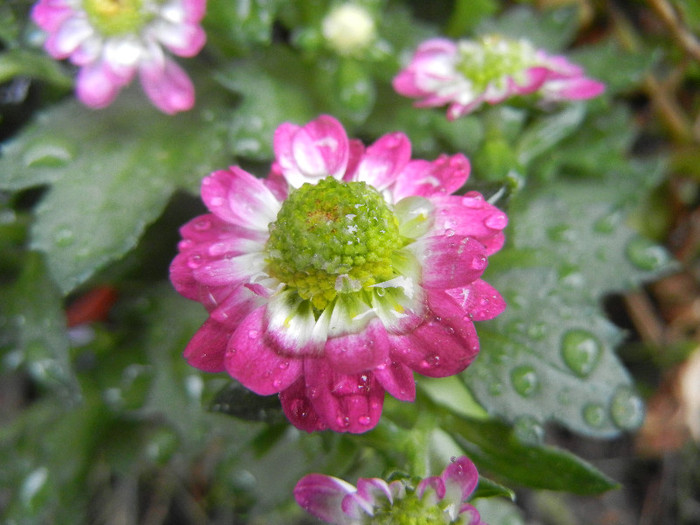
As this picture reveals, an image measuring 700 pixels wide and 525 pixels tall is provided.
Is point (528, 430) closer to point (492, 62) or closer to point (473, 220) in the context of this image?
point (473, 220)

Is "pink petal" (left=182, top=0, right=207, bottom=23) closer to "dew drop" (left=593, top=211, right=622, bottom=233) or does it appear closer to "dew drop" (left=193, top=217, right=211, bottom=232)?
"dew drop" (left=193, top=217, right=211, bottom=232)

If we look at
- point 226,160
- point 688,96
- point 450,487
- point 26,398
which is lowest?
point 26,398

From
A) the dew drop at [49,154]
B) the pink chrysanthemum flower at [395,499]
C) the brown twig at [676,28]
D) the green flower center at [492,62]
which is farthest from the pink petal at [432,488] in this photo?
the brown twig at [676,28]

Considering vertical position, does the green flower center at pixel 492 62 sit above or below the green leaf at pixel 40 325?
above

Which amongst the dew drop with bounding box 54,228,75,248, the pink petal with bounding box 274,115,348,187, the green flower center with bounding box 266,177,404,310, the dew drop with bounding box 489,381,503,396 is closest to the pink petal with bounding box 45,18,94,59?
the dew drop with bounding box 54,228,75,248

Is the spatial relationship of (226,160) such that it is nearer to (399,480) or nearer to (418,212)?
(418,212)

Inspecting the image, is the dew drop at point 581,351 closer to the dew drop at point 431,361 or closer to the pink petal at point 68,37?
the dew drop at point 431,361

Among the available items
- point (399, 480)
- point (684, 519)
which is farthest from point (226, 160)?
point (684, 519)
